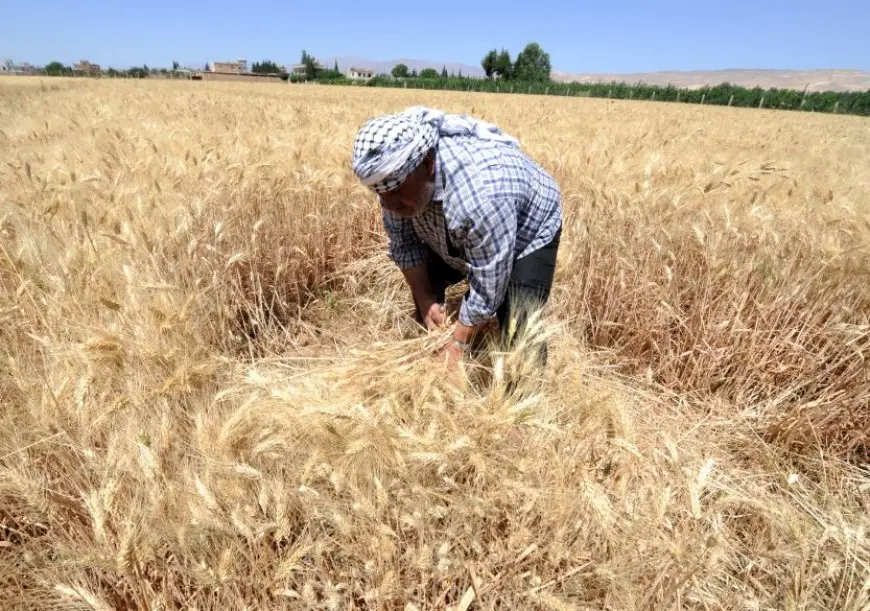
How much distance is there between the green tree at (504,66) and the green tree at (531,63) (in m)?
1.08

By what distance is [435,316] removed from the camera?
6.93 feet

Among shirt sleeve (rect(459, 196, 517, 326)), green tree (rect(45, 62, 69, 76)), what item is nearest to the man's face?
shirt sleeve (rect(459, 196, 517, 326))

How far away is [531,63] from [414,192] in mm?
90677

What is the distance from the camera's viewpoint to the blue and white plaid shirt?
161 centimetres

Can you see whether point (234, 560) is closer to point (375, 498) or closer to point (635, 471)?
point (375, 498)

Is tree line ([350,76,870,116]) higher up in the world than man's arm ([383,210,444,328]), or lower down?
higher up

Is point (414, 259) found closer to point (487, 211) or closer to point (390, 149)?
point (487, 211)

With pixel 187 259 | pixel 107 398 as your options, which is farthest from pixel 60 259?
pixel 107 398

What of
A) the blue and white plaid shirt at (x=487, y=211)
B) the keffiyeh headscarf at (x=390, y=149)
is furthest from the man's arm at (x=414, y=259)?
the keffiyeh headscarf at (x=390, y=149)

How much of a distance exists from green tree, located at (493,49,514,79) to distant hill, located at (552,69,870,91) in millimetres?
→ 34496

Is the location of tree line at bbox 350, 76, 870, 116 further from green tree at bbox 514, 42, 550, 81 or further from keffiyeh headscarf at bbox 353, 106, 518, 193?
keffiyeh headscarf at bbox 353, 106, 518, 193

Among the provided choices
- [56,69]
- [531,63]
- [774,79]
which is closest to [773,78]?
[774,79]

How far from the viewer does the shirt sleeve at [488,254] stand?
1596 millimetres

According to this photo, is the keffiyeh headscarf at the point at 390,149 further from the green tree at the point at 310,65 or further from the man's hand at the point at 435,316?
the green tree at the point at 310,65
